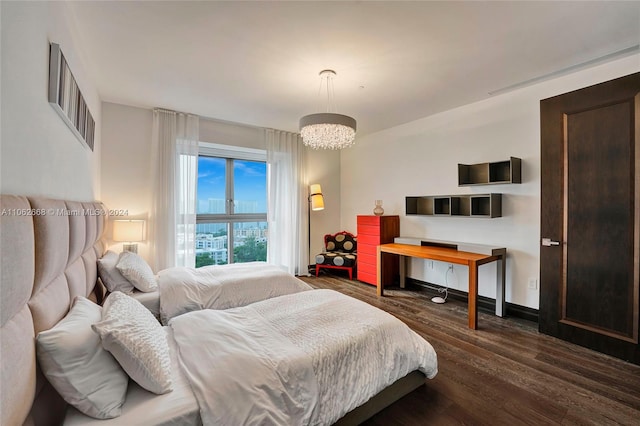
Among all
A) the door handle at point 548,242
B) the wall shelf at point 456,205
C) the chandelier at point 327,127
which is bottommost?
the door handle at point 548,242

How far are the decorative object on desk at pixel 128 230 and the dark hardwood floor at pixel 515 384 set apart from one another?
3251mm

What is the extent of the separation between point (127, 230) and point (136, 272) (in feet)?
4.15

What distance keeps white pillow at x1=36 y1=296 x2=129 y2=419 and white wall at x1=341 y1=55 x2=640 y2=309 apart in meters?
3.73

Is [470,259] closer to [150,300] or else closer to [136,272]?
[150,300]

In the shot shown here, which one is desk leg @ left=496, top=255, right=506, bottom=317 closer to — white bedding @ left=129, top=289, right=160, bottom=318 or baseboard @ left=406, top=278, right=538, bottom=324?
baseboard @ left=406, top=278, right=538, bottom=324

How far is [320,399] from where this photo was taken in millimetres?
1374

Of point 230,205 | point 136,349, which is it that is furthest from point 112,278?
point 230,205

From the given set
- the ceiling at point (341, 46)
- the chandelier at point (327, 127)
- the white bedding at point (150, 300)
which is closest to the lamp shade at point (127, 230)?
the white bedding at point (150, 300)

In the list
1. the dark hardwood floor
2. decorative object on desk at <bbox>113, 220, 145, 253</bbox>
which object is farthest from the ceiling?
the dark hardwood floor

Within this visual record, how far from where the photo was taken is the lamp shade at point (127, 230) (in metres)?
3.35

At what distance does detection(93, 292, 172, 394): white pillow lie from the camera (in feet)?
3.67

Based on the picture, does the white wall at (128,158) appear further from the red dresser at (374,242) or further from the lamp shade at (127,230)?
the red dresser at (374,242)

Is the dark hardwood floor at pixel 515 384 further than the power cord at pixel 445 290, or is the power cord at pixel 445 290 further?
the power cord at pixel 445 290

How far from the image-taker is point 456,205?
3.80 meters
